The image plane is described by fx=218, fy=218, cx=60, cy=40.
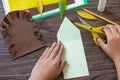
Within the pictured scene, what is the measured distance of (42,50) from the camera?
76 cm

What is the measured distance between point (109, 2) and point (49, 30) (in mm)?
264

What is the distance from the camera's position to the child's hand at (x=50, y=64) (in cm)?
72

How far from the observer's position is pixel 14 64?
0.74 m

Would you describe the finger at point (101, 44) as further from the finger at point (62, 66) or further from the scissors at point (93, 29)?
the finger at point (62, 66)

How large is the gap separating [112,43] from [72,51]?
144mm

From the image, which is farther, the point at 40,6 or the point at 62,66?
the point at 40,6

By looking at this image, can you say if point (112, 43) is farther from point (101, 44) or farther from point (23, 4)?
point (23, 4)

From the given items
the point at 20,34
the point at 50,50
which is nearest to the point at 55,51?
the point at 50,50

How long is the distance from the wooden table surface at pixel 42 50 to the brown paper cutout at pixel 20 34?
0.7 inches

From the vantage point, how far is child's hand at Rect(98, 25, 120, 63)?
0.75 m

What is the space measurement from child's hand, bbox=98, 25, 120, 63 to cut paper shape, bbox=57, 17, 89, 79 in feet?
0.26

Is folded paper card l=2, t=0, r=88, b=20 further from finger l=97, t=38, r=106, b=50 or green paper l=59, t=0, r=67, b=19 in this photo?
finger l=97, t=38, r=106, b=50

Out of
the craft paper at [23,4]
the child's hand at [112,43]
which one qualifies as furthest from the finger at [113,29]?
the craft paper at [23,4]

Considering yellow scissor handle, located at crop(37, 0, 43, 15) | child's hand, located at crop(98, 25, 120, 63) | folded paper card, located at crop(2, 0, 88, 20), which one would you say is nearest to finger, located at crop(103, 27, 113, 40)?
child's hand, located at crop(98, 25, 120, 63)
